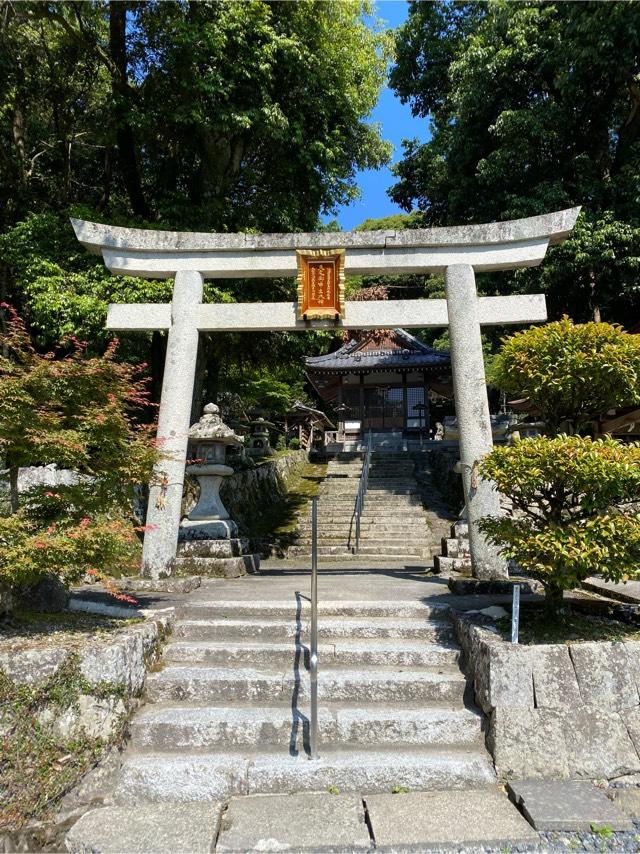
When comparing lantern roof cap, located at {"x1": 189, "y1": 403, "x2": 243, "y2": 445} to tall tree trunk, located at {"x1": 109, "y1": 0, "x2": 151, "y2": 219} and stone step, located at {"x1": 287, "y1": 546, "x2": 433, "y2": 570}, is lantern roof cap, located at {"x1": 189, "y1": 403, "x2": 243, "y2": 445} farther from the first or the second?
tall tree trunk, located at {"x1": 109, "y1": 0, "x2": 151, "y2": 219}

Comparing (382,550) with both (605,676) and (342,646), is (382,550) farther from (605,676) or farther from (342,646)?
(605,676)

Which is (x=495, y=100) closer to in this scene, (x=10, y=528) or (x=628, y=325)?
(x=628, y=325)

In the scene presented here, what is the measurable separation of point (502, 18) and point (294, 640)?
14295 millimetres

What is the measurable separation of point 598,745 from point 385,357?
1867 centimetres

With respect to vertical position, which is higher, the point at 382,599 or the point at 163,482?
the point at 163,482

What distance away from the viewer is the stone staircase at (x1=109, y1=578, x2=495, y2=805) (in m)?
2.99

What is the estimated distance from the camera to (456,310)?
20.7ft

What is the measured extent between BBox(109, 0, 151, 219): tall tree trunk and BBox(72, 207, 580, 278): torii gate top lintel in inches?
175

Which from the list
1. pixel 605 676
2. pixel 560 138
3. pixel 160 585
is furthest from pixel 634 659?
pixel 560 138

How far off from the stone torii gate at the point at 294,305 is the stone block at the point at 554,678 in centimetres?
282

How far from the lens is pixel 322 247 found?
6434 mm

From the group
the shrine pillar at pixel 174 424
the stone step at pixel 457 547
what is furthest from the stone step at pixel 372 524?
the shrine pillar at pixel 174 424

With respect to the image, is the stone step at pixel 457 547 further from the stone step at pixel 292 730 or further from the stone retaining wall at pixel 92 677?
the stone retaining wall at pixel 92 677

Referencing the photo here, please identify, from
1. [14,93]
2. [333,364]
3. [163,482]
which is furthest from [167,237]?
[333,364]
